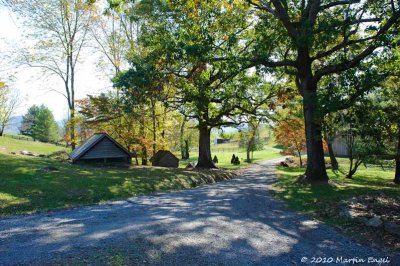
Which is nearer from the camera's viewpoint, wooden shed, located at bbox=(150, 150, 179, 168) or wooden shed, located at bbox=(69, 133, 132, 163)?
wooden shed, located at bbox=(69, 133, 132, 163)

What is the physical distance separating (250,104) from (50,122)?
226 feet

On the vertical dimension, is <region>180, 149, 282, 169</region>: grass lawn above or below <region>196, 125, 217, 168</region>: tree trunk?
below

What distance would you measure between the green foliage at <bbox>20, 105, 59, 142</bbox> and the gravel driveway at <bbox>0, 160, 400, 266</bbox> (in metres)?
75.8

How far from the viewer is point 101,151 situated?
22.0 metres

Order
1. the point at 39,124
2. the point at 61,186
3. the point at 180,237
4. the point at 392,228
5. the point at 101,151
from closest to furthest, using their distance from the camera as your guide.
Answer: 1. the point at 180,237
2. the point at 392,228
3. the point at 61,186
4. the point at 101,151
5. the point at 39,124

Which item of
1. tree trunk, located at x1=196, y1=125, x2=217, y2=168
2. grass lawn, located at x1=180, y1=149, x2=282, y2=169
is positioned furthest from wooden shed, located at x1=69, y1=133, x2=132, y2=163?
grass lawn, located at x1=180, y1=149, x2=282, y2=169

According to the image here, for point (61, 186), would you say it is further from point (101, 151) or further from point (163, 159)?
point (163, 159)

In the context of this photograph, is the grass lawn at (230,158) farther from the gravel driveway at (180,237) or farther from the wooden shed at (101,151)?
the gravel driveway at (180,237)

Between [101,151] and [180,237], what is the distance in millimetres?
16665

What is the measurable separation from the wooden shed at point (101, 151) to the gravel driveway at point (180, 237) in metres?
12.2

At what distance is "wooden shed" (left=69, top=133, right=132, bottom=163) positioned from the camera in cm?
2155

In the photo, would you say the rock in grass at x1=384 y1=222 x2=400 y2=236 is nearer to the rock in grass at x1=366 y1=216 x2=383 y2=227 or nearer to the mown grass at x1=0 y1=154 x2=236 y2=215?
the rock in grass at x1=366 y1=216 x2=383 y2=227

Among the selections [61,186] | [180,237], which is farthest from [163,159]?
[180,237]

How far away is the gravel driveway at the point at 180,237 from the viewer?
223 inches
